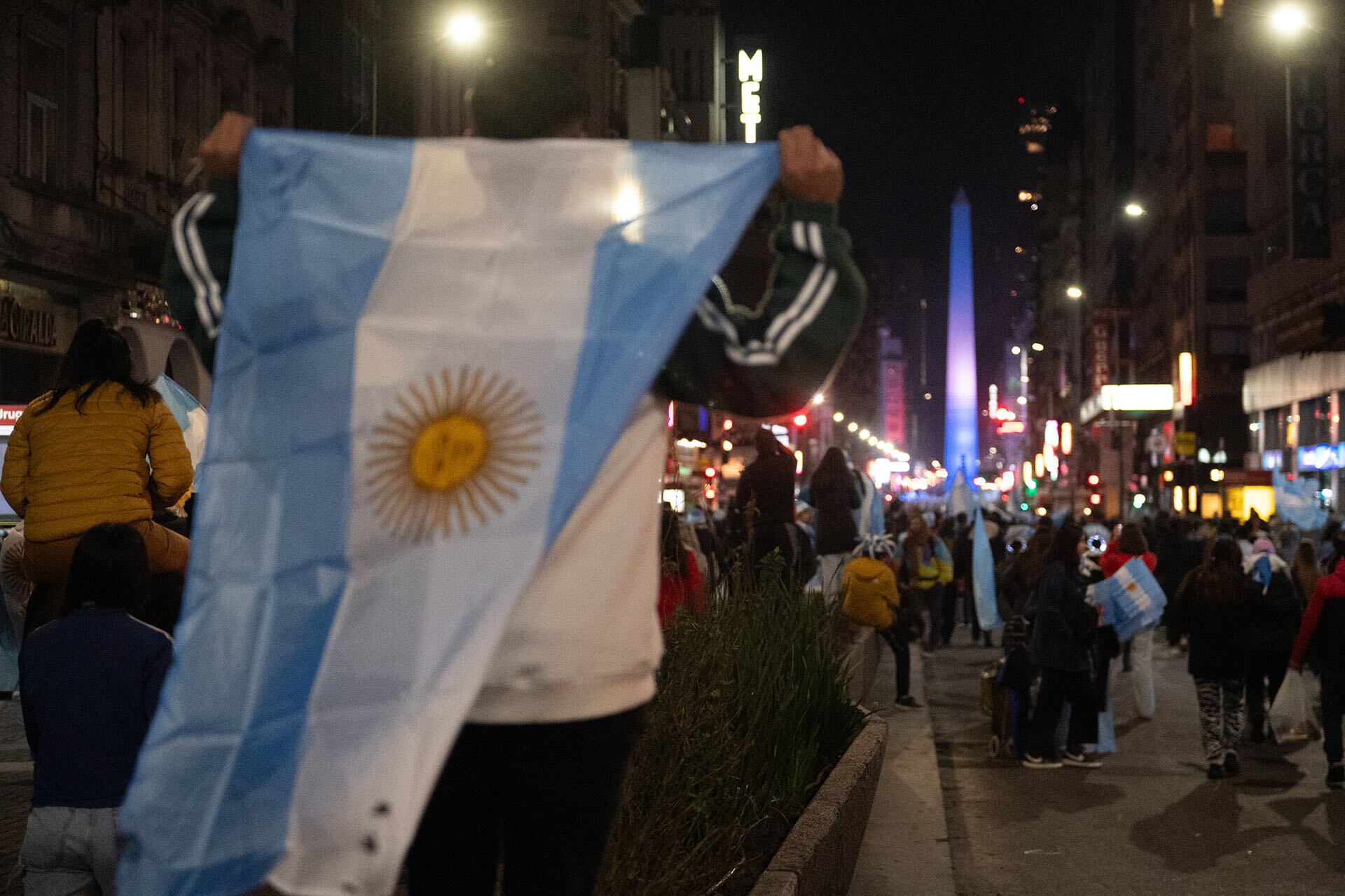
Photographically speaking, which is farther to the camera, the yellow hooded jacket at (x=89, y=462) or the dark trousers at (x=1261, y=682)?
the dark trousers at (x=1261, y=682)

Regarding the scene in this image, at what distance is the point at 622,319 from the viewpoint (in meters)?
2.77

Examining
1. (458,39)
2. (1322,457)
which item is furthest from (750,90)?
(458,39)

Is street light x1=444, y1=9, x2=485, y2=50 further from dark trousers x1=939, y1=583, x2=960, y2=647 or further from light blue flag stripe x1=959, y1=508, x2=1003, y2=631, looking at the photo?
dark trousers x1=939, y1=583, x2=960, y2=647

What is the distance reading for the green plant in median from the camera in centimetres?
595

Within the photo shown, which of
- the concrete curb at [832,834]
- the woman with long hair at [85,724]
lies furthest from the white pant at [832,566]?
the woman with long hair at [85,724]

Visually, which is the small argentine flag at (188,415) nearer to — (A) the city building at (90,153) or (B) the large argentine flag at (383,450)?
(B) the large argentine flag at (383,450)

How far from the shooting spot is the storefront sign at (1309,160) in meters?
39.5

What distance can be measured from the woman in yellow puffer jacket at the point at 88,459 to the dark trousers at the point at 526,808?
10.5 feet

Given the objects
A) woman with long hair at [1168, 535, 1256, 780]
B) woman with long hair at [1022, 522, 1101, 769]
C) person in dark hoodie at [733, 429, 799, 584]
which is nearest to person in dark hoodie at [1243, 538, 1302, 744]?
woman with long hair at [1168, 535, 1256, 780]

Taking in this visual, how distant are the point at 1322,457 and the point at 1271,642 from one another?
32254mm

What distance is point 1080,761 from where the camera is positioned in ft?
45.7

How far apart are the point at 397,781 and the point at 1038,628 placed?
1187 cm

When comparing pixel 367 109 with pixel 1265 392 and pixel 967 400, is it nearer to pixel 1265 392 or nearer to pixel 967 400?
pixel 1265 392

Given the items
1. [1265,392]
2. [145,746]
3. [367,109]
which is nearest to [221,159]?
[145,746]
